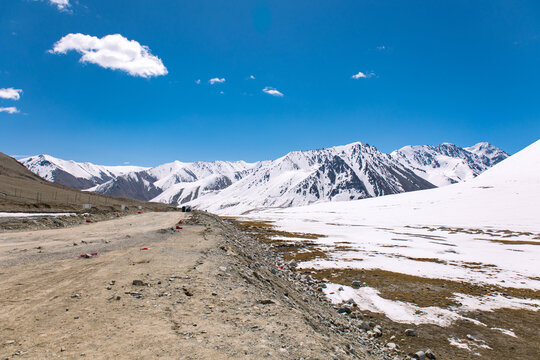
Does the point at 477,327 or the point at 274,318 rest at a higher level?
the point at 274,318

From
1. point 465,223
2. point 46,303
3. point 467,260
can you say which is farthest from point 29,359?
point 465,223

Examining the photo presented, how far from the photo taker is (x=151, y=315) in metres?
9.88

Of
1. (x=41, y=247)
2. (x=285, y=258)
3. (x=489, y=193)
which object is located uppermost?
(x=489, y=193)

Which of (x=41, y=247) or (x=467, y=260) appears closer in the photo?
(x=41, y=247)

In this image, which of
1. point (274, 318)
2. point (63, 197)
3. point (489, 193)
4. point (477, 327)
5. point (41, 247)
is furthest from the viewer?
point (489, 193)

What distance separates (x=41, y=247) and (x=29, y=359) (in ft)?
62.1

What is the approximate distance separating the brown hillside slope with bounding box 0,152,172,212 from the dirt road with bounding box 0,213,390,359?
52.0 m

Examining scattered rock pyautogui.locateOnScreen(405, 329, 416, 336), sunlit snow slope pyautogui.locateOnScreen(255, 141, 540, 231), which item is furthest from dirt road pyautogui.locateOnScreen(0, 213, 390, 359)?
sunlit snow slope pyautogui.locateOnScreen(255, 141, 540, 231)

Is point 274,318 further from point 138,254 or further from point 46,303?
point 138,254

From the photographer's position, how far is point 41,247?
21453mm

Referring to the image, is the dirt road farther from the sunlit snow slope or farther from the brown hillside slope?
the sunlit snow slope

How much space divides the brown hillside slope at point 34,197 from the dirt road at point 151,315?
170 ft

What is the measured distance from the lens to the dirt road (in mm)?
7805

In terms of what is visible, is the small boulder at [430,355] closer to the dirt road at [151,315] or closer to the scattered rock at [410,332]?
the scattered rock at [410,332]
